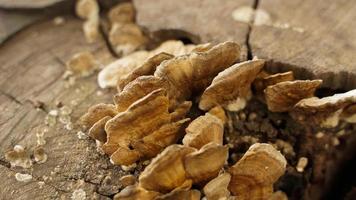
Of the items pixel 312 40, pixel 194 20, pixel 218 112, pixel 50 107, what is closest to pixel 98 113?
pixel 50 107

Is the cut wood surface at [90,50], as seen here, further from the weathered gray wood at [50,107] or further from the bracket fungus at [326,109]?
the bracket fungus at [326,109]

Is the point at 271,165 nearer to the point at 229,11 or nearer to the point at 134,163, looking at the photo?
the point at 134,163

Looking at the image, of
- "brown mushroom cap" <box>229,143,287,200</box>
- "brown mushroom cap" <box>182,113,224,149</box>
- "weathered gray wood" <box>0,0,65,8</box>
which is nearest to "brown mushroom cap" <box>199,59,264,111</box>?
"brown mushroom cap" <box>182,113,224,149</box>

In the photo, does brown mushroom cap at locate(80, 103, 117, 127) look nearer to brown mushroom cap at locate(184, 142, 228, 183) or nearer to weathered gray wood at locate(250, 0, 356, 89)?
brown mushroom cap at locate(184, 142, 228, 183)

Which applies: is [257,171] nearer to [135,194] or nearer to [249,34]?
[135,194]

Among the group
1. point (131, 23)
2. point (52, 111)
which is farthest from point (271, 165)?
point (131, 23)

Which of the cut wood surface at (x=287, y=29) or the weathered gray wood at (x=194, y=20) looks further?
the weathered gray wood at (x=194, y=20)

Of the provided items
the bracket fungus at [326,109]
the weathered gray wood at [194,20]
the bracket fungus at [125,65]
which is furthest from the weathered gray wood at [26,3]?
the bracket fungus at [326,109]
